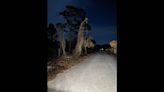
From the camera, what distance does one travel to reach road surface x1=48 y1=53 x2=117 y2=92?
2.07 metres

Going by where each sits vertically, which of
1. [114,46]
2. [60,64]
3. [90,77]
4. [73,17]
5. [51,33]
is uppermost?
[73,17]

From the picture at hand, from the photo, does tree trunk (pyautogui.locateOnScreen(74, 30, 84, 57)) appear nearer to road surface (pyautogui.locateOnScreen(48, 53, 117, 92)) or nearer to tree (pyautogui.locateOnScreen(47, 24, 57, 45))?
road surface (pyautogui.locateOnScreen(48, 53, 117, 92))

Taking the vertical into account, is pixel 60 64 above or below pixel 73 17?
below

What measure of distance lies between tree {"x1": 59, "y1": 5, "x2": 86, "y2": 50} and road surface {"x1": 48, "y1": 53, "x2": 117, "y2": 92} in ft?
0.73

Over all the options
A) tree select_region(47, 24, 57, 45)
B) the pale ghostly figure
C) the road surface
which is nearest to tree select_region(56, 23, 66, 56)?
tree select_region(47, 24, 57, 45)

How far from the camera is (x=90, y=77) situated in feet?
6.90

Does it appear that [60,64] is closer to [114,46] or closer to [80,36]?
[80,36]

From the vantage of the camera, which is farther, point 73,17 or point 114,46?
point 73,17

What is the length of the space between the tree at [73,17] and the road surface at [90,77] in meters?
0.22

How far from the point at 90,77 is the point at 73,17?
0.53 m

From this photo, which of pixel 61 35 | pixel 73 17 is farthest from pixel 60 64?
pixel 73 17
